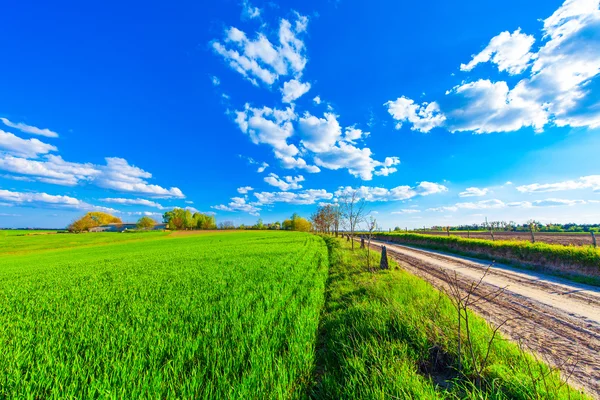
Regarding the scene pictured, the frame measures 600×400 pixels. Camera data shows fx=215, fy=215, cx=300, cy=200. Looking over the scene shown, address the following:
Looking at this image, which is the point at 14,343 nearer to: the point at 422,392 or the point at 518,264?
the point at 422,392

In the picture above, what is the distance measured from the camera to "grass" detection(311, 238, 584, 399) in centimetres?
275

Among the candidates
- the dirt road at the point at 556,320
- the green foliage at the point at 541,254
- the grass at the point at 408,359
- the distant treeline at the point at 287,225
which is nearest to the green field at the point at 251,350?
the grass at the point at 408,359

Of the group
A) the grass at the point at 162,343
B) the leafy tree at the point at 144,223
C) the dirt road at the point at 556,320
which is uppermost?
the leafy tree at the point at 144,223

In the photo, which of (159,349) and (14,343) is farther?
(14,343)

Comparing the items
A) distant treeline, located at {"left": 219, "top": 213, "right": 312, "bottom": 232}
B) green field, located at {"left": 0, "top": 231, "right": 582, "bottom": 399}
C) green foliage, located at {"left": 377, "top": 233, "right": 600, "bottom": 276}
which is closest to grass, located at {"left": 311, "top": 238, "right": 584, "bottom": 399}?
green field, located at {"left": 0, "top": 231, "right": 582, "bottom": 399}

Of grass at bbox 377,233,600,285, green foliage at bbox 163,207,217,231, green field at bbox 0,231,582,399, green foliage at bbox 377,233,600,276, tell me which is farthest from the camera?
green foliage at bbox 163,207,217,231

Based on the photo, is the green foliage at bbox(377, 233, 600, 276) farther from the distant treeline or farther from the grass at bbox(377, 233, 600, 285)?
the distant treeline

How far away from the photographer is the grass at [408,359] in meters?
2.75

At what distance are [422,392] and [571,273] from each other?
14.7 metres

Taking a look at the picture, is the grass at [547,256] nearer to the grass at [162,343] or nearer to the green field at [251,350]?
the green field at [251,350]

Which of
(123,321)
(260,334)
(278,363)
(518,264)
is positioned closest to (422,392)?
(278,363)

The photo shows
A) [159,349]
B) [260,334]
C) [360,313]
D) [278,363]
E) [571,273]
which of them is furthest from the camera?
[571,273]

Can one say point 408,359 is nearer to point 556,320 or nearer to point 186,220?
point 556,320

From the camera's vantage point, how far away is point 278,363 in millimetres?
3559
